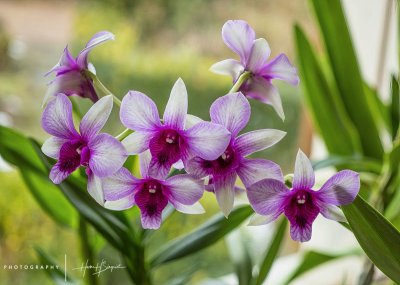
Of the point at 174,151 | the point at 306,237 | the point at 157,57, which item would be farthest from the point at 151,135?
the point at 157,57

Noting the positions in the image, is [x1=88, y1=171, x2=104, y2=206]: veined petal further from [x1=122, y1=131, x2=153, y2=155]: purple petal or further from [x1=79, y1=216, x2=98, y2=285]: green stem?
[x1=79, y1=216, x2=98, y2=285]: green stem

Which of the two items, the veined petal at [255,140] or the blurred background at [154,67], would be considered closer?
the veined petal at [255,140]

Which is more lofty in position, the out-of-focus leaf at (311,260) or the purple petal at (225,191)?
the purple petal at (225,191)

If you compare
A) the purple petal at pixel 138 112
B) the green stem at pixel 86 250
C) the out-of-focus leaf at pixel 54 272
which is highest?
the purple petal at pixel 138 112

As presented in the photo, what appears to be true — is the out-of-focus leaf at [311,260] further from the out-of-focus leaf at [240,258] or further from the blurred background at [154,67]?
the blurred background at [154,67]

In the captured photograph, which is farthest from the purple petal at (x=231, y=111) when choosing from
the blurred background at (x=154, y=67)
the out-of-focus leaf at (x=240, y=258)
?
the blurred background at (x=154, y=67)
